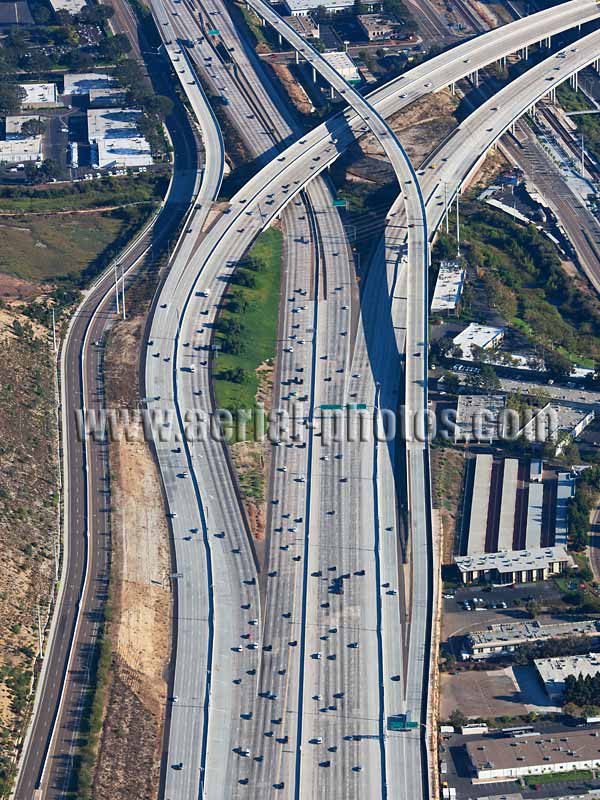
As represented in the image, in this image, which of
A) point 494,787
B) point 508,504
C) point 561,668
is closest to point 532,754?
point 494,787

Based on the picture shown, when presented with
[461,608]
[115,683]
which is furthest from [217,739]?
[461,608]

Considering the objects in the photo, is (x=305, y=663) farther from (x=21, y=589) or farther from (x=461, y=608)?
(x=21, y=589)

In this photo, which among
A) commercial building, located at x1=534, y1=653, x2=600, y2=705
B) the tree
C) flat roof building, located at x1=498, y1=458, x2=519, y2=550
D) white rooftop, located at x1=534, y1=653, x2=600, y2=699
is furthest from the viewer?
flat roof building, located at x1=498, y1=458, x2=519, y2=550

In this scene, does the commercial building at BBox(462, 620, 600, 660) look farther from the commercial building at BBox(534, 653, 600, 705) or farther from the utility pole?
the utility pole

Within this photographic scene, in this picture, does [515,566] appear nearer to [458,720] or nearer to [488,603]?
[488,603]

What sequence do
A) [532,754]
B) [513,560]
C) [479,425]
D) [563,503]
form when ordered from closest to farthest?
[532,754]
[513,560]
[563,503]
[479,425]

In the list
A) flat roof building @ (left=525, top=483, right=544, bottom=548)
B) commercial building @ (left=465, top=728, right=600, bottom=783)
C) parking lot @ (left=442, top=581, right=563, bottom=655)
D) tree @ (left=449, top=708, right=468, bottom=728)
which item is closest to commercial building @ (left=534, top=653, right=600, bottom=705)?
commercial building @ (left=465, top=728, right=600, bottom=783)
